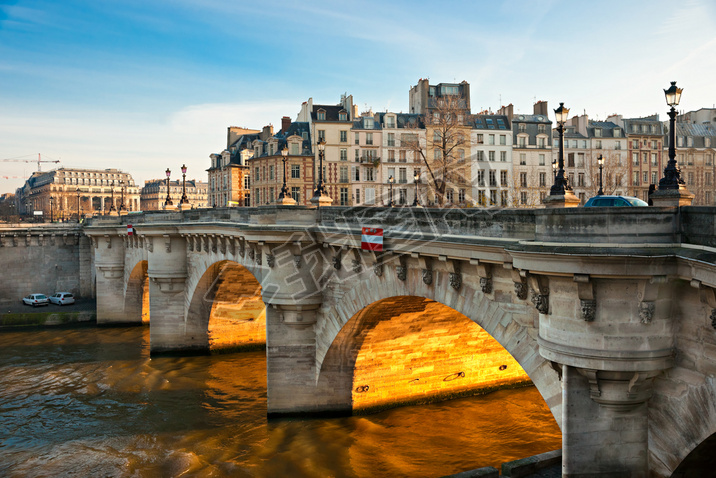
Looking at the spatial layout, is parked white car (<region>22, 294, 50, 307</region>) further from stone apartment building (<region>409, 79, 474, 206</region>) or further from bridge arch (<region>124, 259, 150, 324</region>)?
stone apartment building (<region>409, 79, 474, 206</region>)

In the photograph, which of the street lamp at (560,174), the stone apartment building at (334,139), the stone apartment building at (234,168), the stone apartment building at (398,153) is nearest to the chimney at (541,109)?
the stone apartment building at (398,153)

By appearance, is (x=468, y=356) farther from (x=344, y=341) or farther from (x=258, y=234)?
(x=258, y=234)

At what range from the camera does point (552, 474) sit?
13.2 m

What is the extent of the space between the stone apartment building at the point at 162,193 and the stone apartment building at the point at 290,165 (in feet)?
289

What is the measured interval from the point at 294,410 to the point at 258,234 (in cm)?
668

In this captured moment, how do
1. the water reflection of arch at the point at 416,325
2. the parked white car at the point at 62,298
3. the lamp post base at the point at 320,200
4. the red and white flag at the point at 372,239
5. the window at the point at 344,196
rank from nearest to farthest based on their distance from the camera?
the water reflection of arch at the point at 416,325
the red and white flag at the point at 372,239
the lamp post base at the point at 320,200
the parked white car at the point at 62,298
the window at the point at 344,196

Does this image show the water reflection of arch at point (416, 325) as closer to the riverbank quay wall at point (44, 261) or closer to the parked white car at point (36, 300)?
the parked white car at point (36, 300)

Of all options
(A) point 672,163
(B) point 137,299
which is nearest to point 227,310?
(B) point 137,299

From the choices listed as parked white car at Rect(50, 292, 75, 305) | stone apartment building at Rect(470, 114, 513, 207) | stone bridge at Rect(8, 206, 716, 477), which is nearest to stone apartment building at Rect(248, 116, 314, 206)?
stone apartment building at Rect(470, 114, 513, 207)

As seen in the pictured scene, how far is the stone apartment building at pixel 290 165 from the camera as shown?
6191 centimetres

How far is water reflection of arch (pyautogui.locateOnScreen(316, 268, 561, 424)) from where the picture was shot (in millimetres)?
11375

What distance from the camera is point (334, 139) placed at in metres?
62.0

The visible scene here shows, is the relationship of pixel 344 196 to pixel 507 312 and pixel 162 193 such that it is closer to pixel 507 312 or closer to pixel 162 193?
pixel 507 312

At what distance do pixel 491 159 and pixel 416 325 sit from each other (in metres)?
46.3
